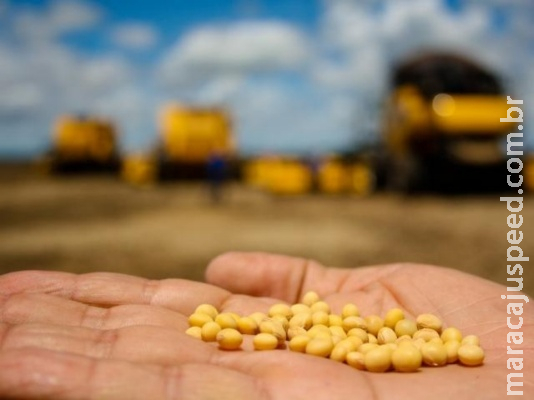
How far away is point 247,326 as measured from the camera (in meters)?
2.34

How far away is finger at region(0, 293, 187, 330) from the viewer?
7.09ft

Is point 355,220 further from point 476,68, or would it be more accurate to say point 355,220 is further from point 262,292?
point 262,292

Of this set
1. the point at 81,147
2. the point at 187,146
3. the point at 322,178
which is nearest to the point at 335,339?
the point at 322,178

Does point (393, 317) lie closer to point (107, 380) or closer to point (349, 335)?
point (349, 335)

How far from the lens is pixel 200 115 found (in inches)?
792

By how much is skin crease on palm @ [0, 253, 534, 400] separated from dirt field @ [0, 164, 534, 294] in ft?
11.8

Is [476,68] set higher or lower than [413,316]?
higher

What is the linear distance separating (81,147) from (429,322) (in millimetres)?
22524

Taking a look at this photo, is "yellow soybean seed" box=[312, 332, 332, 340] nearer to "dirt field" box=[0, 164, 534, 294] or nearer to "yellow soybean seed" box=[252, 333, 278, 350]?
"yellow soybean seed" box=[252, 333, 278, 350]

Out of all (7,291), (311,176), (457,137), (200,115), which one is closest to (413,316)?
(7,291)

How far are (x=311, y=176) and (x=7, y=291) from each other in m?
12.9

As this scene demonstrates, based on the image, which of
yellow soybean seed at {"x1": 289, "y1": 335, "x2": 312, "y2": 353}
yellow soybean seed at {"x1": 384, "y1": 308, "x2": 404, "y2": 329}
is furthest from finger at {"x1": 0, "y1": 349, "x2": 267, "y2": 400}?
yellow soybean seed at {"x1": 384, "y1": 308, "x2": 404, "y2": 329}

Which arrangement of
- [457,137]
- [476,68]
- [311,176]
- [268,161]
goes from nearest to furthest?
[457,137], [476,68], [311,176], [268,161]

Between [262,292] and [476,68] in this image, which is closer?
[262,292]
